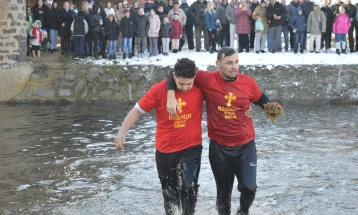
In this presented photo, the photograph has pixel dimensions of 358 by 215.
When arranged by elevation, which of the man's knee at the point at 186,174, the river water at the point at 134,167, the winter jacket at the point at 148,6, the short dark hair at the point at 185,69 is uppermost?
the winter jacket at the point at 148,6

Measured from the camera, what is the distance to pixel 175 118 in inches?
257

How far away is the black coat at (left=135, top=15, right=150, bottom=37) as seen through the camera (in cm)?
1958

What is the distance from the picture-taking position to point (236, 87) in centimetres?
669

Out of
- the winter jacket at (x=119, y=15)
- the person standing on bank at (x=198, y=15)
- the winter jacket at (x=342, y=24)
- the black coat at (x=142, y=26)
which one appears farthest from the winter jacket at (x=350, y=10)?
the winter jacket at (x=119, y=15)

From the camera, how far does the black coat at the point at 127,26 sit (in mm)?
19422

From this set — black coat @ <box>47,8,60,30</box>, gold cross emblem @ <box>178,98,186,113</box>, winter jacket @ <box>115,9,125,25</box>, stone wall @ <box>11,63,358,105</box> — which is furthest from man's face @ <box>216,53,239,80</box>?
black coat @ <box>47,8,60,30</box>

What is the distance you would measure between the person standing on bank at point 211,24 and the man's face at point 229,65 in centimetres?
1373

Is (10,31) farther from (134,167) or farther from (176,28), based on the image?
(134,167)

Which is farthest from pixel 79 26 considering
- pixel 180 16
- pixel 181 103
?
pixel 181 103

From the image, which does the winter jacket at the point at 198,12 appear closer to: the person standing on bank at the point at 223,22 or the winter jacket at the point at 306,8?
the person standing on bank at the point at 223,22

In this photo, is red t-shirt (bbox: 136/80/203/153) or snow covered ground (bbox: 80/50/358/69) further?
snow covered ground (bbox: 80/50/358/69)

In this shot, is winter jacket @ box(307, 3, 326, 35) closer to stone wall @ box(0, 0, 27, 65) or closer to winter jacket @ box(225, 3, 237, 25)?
winter jacket @ box(225, 3, 237, 25)

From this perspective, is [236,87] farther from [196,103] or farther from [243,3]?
[243,3]

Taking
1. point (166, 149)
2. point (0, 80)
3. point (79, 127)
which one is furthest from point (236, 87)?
point (0, 80)
